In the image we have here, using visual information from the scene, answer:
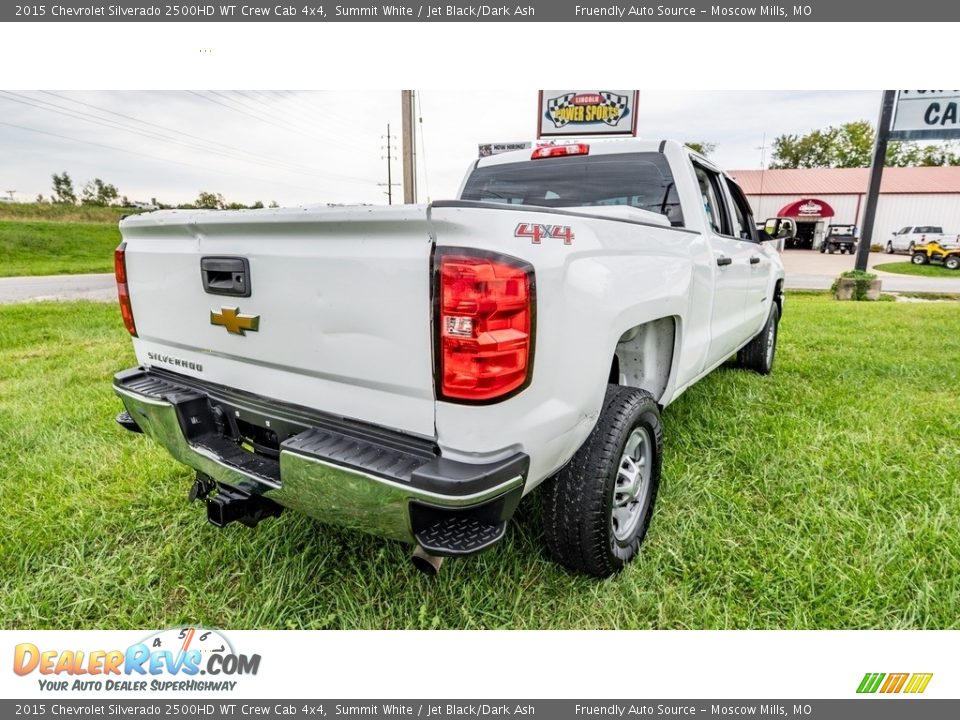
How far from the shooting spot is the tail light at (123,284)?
2.51 meters

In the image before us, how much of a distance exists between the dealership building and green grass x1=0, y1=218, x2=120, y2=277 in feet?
122

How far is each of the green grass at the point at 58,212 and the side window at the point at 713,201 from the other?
30.7 meters

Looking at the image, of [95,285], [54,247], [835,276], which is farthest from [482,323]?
[54,247]

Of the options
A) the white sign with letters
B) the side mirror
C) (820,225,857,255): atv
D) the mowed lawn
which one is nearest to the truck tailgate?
the mowed lawn

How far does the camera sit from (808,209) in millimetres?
33406

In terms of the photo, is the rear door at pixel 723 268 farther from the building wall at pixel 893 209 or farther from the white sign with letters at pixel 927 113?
the building wall at pixel 893 209

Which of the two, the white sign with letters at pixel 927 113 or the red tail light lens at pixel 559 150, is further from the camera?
the white sign with letters at pixel 927 113

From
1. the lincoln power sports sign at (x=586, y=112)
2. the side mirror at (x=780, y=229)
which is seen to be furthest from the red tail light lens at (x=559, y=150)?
the lincoln power sports sign at (x=586, y=112)

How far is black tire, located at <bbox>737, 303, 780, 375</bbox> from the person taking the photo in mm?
5227

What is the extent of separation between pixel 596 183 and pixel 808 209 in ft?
121

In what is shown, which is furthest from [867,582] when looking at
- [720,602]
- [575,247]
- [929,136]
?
[929,136]

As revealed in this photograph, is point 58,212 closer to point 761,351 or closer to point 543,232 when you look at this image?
point 761,351

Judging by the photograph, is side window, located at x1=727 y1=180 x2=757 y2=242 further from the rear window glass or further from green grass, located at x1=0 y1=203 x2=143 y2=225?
green grass, located at x1=0 y1=203 x2=143 y2=225

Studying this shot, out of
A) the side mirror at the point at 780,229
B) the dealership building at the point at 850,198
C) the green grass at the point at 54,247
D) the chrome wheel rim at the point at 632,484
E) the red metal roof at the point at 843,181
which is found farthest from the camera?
the red metal roof at the point at 843,181
